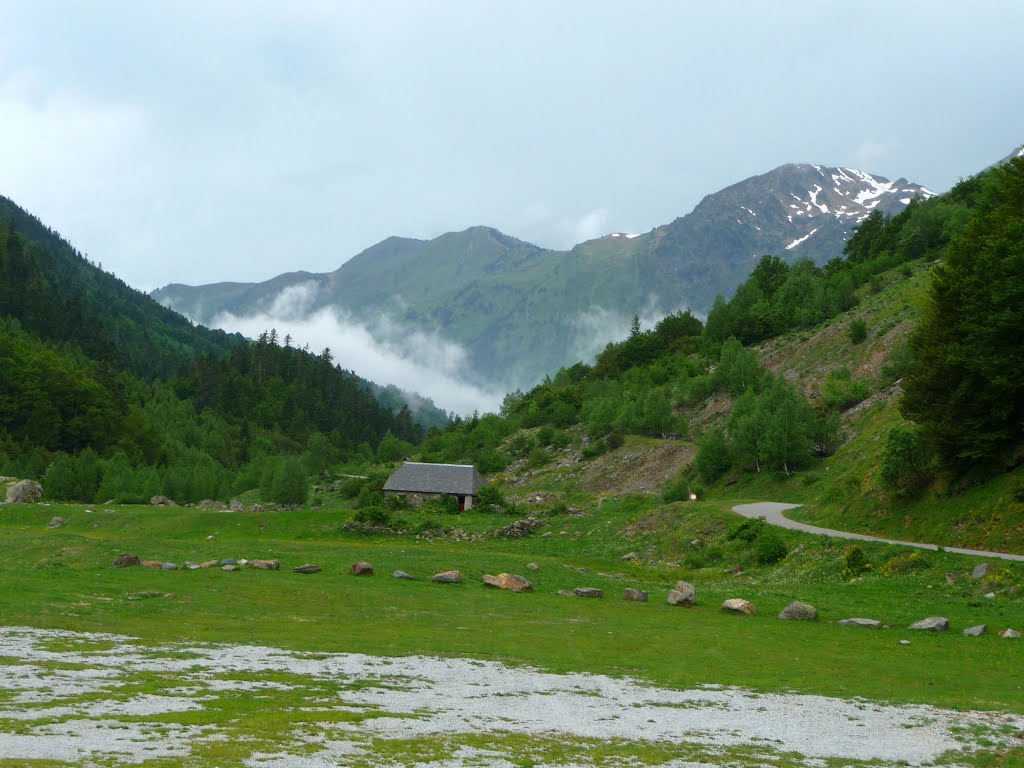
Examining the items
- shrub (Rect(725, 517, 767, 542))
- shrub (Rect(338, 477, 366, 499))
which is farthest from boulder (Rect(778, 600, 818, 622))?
shrub (Rect(338, 477, 366, 499))

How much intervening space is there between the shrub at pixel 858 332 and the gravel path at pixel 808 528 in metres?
41.7

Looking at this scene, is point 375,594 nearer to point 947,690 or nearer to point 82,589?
point 82,589

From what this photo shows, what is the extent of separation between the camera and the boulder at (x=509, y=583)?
38906 millimetres

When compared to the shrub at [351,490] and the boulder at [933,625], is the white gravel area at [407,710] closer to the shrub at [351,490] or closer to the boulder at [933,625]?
the boulder at [933,625]

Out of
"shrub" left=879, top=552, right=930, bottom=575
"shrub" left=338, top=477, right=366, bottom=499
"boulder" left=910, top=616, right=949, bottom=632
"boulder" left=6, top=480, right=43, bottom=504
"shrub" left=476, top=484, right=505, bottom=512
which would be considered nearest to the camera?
"boulder" left=910, top=616, right=949, bottom=632

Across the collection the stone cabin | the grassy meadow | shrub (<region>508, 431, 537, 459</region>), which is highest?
shrub (<region>508, 431, 537, 459</region>)

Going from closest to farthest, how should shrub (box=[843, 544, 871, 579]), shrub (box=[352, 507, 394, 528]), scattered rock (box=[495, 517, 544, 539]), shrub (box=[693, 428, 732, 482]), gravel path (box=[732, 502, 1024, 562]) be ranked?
gravel path (box=[732, 502, 1024, 562]) → shrub (box=[843, 544, 871, 579]) → scattered rock (box=[495, 517, 544, 539]) → shrub (box=[352, 507, 394, 528]) → shrub (box=[693, 428, 732, 482])

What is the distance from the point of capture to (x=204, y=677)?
1861cm

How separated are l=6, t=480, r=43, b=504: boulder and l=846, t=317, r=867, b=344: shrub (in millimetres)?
92217

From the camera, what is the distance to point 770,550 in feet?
160

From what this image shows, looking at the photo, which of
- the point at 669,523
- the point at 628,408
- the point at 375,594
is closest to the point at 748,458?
the point at 669,523

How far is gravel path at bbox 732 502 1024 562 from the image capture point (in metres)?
39.3

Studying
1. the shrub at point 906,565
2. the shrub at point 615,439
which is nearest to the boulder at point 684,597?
the shrub at point 906,565

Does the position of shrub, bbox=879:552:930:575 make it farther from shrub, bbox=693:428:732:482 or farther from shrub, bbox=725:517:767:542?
shrub, bbox=693:428:732:482
